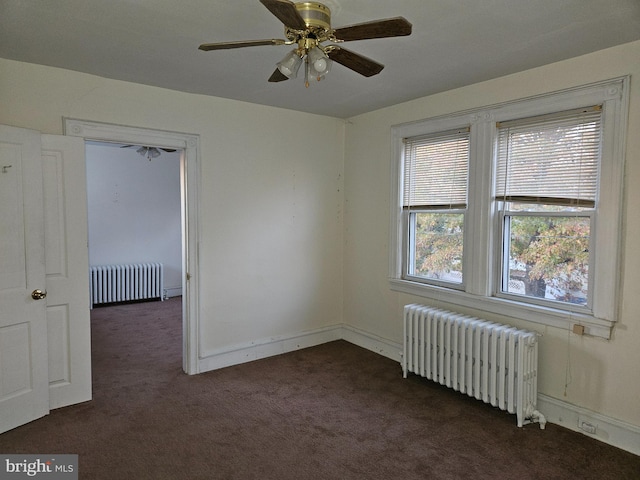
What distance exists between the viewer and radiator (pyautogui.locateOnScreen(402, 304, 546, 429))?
3.03 meters

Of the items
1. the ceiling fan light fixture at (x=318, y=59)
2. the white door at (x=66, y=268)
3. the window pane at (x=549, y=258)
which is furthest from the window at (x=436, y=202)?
the white door at (x=66, y=268)

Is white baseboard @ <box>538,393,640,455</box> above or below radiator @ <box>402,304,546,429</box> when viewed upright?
below

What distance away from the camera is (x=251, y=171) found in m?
4.21

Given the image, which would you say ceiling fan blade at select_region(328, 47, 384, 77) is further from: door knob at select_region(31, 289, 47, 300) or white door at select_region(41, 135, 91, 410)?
door knob at select_region(31, 289, 47, 300)

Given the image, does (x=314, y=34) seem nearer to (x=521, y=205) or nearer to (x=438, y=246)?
(x=521, y=205)

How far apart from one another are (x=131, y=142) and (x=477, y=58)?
2.83 m

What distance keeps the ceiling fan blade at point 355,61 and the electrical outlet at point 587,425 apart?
2783mm

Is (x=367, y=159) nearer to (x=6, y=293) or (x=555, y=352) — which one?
(x=555, y=352)

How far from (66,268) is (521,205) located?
362 cm

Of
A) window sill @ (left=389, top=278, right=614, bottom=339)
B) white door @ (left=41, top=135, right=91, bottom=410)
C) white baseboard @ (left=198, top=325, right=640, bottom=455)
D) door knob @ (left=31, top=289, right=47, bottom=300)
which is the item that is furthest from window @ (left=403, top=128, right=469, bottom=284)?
door knob @ (left=31, top=289, right=47, bottom=300)

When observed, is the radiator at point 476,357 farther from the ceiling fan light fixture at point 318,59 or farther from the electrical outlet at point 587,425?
the ceiling fan light fixture at point 318,59

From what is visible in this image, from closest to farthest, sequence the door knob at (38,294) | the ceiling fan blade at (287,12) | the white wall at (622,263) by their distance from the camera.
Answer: the ceiling fan blade at (287,12)
the white wall at (622,263)
the door knob at (38,294)

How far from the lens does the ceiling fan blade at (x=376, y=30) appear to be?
1.71 meters

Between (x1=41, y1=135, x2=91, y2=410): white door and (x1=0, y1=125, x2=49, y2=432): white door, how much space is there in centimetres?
11
